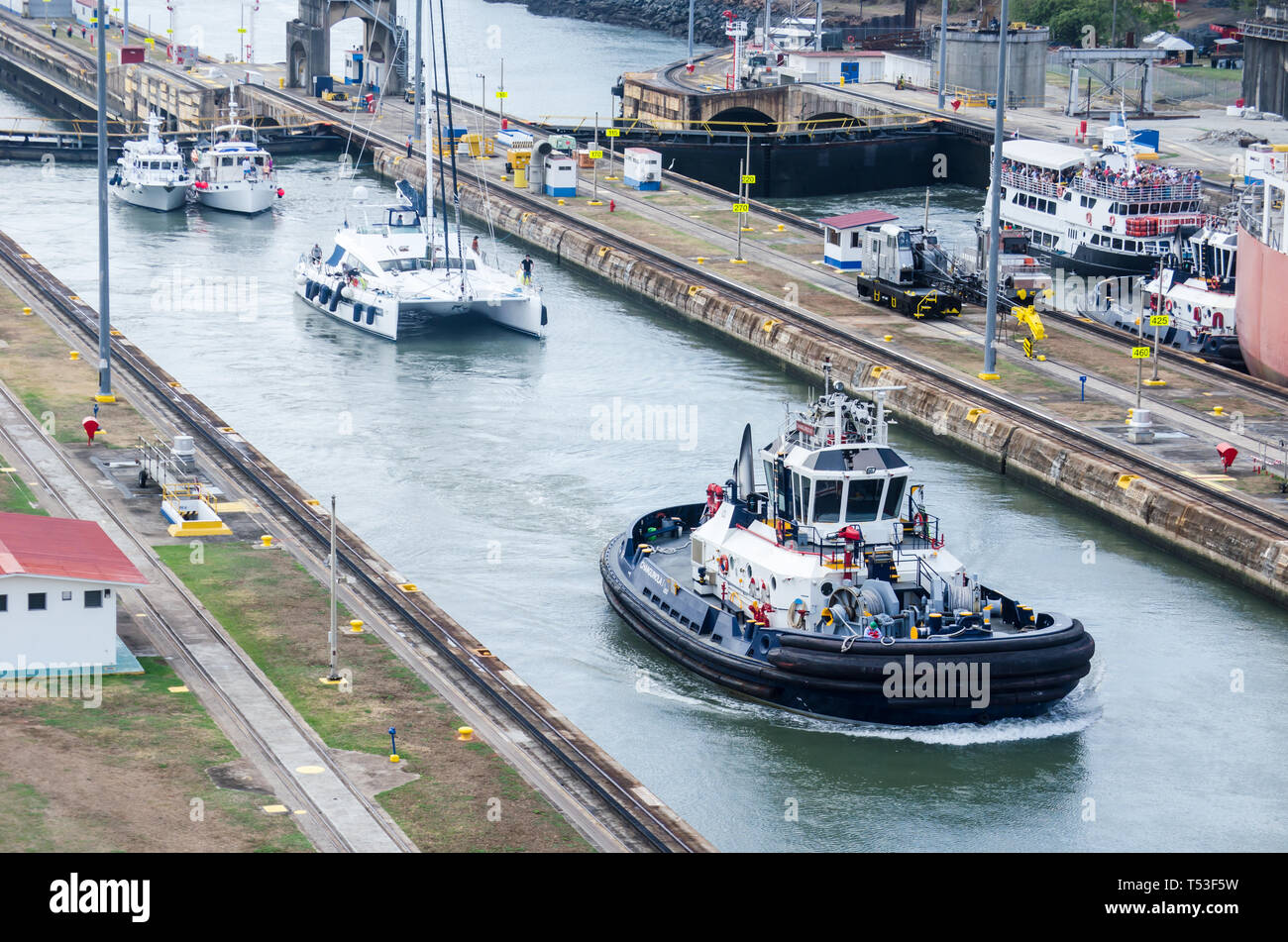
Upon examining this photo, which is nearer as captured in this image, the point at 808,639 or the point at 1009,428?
the point at 808,639

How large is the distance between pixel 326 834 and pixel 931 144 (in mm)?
82751

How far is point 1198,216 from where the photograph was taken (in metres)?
77.4

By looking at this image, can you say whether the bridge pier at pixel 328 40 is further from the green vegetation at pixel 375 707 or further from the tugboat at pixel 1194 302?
the green vegetation at pixel 375 707

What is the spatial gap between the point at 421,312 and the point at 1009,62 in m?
55.1

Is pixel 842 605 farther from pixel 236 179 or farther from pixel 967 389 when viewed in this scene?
pixel 236 179

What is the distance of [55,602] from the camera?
35.5 meters

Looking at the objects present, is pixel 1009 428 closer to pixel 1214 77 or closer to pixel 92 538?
pixel 92 538

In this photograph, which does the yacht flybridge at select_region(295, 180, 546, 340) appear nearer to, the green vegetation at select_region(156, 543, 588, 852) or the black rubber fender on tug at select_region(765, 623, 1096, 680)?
the green vegetation at select_region(156, 543, 588, 852)

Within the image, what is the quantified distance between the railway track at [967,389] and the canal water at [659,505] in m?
1.88

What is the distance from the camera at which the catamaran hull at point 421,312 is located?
70.6m

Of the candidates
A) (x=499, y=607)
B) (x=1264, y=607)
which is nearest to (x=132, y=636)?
(x=499, y=607)

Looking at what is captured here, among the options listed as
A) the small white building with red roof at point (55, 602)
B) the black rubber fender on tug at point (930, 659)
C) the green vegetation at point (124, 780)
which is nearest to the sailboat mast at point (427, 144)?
the small white building with red roof at point (55, 602)

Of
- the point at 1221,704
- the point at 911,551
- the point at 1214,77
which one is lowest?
the point at 1221,704
